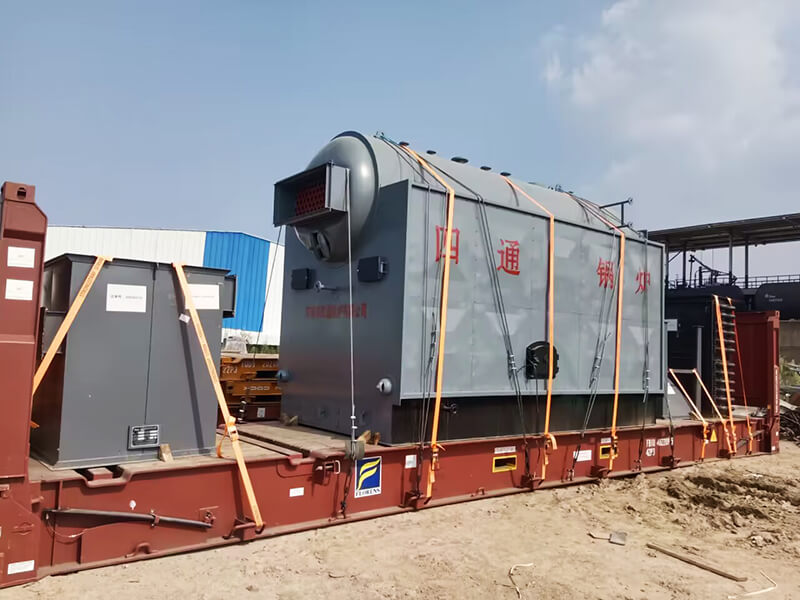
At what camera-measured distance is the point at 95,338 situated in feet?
15.9

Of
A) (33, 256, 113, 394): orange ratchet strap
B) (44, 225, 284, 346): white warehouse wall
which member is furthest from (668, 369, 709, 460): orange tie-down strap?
(44, 225, 284, 346): white warehouse wall

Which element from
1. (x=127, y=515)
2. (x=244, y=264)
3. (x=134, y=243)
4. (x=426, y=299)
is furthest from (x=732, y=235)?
(x=127, y=515)

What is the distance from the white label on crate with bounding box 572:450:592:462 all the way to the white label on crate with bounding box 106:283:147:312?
519 cm

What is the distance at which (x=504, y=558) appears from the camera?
5.23m

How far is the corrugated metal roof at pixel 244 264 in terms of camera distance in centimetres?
2886

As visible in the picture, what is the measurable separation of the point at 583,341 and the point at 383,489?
3216mm

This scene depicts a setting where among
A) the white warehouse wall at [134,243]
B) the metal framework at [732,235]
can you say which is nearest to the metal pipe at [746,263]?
the metal framework at [732,235]

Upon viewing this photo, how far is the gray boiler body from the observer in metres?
6.33

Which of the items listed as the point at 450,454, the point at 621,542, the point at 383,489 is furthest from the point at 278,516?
the point at 621,542

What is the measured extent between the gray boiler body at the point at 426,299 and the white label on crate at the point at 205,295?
1.57 meters

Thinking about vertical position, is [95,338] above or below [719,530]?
above

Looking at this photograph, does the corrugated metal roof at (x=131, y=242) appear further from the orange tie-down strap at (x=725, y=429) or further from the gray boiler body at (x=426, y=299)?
the orange tie-down strap at (x=725, y=429)

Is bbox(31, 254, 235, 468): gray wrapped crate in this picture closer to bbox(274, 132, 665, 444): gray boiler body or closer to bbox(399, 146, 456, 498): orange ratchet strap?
bbox(274, 132, 665, 444): gray boiler body

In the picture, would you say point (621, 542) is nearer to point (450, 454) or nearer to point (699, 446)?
point (450, 454)
